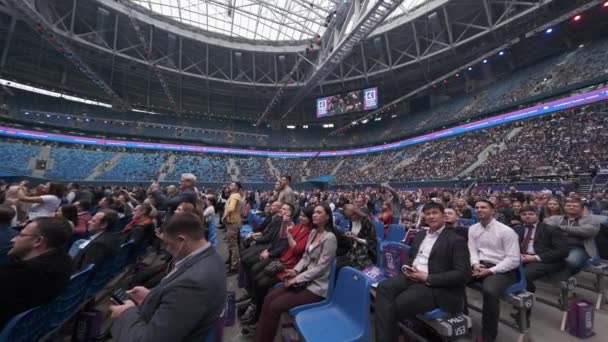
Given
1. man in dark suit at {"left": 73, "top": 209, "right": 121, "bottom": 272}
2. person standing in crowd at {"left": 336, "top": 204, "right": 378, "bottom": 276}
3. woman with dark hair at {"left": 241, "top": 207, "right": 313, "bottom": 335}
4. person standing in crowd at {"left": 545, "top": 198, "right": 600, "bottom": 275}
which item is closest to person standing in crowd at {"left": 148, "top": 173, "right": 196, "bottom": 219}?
man in dark suit at {"left": 73, "top": 209, "right": 121, "bottom": 272}

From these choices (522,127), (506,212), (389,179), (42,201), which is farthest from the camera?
(389,179)

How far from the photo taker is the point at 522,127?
21.2m

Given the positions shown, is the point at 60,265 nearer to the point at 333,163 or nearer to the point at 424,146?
the point at 424,146

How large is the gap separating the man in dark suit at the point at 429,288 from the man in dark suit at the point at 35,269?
2647mm

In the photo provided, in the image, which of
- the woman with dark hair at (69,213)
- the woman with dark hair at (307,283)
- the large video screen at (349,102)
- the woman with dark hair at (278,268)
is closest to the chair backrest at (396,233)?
the woman with dark hair at (278,268)

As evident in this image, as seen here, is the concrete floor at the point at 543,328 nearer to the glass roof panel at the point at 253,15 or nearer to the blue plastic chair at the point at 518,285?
the blue plastic chair at the point at 518,285

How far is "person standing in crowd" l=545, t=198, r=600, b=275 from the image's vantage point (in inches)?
133

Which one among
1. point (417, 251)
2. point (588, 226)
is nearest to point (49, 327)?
point (417, 251)

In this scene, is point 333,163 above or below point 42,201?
above

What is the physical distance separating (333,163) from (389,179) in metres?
13.3

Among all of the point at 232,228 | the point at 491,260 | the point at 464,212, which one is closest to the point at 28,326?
the point at 232,228

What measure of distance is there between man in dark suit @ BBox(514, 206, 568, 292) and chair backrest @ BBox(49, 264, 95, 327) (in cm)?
487

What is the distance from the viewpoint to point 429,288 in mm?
2373

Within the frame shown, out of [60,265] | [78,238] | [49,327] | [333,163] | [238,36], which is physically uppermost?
[238,36]
